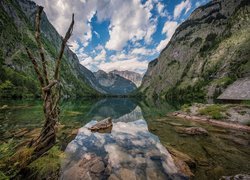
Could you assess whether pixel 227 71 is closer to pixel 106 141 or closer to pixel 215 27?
pixel 215 27

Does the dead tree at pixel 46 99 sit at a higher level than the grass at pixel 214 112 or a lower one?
higher

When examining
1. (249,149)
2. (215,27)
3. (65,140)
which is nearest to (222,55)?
(215,27)

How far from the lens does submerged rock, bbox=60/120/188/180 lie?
8919mm

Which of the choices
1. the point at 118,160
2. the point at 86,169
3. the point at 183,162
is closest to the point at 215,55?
the point at 183,162

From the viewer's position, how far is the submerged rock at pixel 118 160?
29.3ft

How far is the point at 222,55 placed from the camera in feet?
404

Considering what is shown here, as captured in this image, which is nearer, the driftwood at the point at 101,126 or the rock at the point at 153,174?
the rock at the point at 153,174

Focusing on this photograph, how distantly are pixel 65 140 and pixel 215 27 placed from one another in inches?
7975

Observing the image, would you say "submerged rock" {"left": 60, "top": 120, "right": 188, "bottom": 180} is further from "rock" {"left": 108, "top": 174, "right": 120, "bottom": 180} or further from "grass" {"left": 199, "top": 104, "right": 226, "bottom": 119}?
"grass" {"left": 199, "top": 104, "right": 226, "bottom": 119}

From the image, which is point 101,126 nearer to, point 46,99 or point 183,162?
point 183,162

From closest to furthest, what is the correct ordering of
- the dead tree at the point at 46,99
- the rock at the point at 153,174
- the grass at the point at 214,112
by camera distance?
the dead tree at the point at 46,99 → the rock at the point at 153,174 → the grass at the point at 214,112

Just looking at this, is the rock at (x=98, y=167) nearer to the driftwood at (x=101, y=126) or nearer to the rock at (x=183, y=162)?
the rock at (x=183, y=162)

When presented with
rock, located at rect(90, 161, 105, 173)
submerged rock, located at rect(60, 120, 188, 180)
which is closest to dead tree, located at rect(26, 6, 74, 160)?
submerged rock, located at rect(60, 120, 188, 180)

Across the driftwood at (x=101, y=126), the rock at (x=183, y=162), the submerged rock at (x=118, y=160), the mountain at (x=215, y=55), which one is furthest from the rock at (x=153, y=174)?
the mountain at (x=215, y=55)
